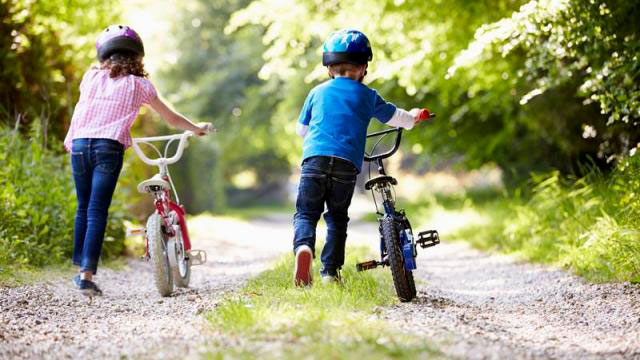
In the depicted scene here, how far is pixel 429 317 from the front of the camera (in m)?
3.97

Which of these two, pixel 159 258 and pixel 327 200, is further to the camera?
pixel 159 258

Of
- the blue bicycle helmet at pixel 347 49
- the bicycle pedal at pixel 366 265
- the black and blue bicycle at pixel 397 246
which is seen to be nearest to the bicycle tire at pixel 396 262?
the black and blue bicycle at pixel 397 246

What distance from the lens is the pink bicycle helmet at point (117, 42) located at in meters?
5.08

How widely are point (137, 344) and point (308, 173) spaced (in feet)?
5.12

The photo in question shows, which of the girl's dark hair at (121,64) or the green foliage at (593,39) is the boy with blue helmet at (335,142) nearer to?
the girl's dark hair at (121,64)

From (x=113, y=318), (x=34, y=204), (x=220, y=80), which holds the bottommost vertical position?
(x=113, y=318)

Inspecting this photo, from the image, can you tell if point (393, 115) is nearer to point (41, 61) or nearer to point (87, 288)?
point (87, 288)

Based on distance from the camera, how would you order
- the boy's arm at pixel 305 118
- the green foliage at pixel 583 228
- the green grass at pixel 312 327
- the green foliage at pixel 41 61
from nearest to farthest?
1. the green grass at pixel 312 327
2. the boy's arm at pixel 305 118
3. the green foliage at pixel 583 228
4. the green foliage at pixel 41 61

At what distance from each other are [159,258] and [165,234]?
29 cm

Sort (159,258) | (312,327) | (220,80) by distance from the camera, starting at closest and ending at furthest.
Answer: (312,327)
(159,258)
(220,80)

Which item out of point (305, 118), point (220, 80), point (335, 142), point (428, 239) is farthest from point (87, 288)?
point (220, 80)

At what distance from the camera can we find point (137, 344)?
3418 millimetres

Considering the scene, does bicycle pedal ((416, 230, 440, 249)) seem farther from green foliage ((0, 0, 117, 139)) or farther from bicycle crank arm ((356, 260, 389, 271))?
green foliage ((0, 0, 117, 139))

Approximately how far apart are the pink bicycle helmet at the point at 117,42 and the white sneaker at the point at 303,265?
1.73 m
